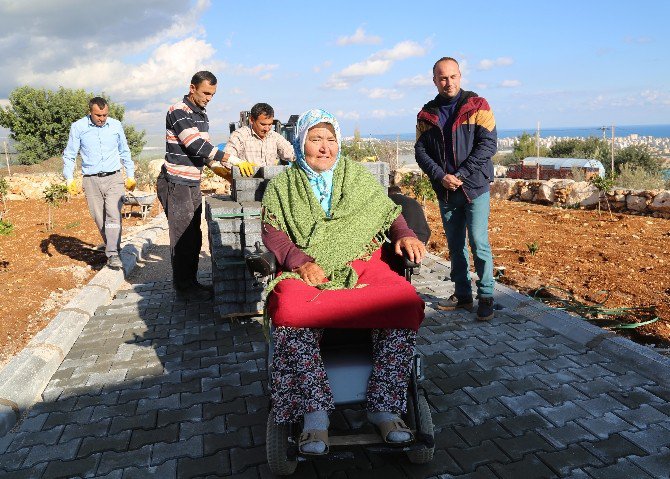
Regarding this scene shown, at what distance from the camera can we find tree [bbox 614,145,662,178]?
3006 cm

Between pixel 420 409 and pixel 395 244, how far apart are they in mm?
908

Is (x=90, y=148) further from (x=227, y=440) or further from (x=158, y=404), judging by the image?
(x=227, y=440)

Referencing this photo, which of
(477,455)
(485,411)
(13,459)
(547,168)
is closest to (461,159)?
(485,411)

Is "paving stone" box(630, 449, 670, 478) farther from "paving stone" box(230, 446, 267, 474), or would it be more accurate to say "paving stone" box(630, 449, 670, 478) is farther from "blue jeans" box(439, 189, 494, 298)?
"blue jeans" box(439, 189, 494, 298)

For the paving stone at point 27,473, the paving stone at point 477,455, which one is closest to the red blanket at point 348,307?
the paving stone at point 477,455

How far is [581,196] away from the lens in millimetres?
13242

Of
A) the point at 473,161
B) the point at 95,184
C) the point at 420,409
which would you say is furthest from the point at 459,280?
the point at 95,184

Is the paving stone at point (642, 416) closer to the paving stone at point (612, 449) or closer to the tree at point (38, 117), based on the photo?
the paving stone at point (612, 449)

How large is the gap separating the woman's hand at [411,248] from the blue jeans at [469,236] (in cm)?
172

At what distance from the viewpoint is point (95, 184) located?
6.41 m

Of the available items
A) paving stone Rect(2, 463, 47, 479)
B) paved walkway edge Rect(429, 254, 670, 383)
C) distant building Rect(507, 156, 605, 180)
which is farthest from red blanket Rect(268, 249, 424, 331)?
distant building Rect(507, 156, 605, 180)

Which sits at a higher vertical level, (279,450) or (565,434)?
(279,450)

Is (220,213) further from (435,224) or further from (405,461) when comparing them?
(435,224)

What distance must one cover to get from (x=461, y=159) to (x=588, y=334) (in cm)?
175
